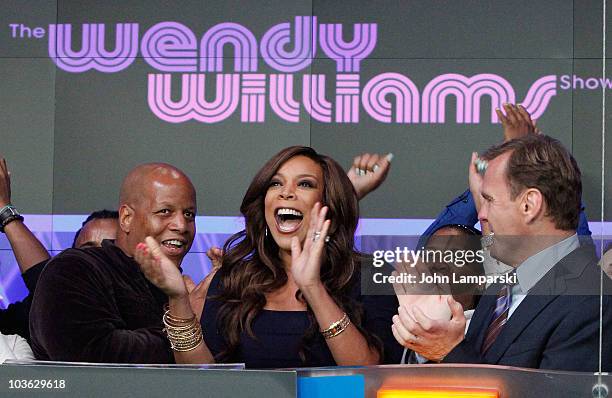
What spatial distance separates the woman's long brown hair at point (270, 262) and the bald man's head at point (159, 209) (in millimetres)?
124

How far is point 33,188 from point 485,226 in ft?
3.72

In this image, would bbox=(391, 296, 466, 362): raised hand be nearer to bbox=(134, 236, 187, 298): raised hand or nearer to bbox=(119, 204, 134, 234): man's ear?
bbox=(134, 236, 187, 298): raised hand

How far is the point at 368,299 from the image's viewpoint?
8.39 feet

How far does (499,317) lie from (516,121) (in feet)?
1.59

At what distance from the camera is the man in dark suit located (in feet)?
7.82

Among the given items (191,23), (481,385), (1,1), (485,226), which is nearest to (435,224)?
(485,226)

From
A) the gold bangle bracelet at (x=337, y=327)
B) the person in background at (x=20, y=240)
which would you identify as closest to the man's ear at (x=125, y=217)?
the person in background at (x=20, y=240)

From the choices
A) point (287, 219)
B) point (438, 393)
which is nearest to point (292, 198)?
point (287, 219)

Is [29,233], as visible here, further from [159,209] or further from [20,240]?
[159,209]

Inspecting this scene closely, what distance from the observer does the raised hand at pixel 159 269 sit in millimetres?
2584

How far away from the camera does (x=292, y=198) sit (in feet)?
8.59

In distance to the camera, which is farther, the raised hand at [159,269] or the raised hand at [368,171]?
the raised hand at [159,269]

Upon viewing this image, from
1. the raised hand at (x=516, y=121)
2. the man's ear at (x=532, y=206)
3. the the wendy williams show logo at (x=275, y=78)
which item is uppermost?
the the wendy williams show logo at (x=275, y=78)

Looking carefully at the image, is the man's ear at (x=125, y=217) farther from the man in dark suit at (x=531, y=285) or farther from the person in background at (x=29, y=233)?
the man in dark suit at (x=531, y=285)
